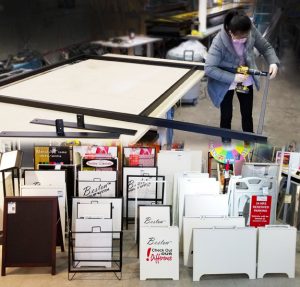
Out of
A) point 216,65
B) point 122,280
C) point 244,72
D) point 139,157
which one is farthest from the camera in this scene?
point 139,157

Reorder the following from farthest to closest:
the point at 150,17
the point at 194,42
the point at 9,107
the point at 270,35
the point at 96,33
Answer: the point at 96,33 → the point at 150,17 → the point at 194,42 → the point at 9,107 → the point at 270,35

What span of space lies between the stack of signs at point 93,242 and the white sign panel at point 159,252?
18 centimetres

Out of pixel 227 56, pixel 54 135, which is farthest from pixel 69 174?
pixel 227 56

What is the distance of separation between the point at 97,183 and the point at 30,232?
46 cm

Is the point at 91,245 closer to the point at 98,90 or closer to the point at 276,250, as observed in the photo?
the point at 98,90

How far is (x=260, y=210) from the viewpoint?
8.60 ft

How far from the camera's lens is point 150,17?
2559mm

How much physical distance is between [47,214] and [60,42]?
1194 millimetres

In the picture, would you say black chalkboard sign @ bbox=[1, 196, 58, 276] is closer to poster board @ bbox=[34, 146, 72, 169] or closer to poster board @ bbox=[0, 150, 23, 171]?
poster board @ bbox=[0, 150, 23, 171]

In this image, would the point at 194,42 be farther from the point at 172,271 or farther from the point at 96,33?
the point at 172,271

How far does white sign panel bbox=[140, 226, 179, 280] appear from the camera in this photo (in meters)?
2.27

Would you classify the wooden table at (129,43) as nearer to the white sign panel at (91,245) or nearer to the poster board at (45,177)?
the poster board at (45,177)

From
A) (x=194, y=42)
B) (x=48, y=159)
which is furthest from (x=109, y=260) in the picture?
(x=194, y=42)

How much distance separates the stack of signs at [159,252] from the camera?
227 cm
